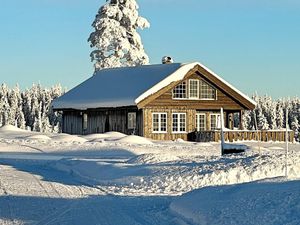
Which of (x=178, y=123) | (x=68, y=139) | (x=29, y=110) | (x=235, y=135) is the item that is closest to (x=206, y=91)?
(x=178, y=123)

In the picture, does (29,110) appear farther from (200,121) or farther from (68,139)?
(68,139)

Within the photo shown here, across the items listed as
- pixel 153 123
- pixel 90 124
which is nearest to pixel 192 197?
pixel 153 123

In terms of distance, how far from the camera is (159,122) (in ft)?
141

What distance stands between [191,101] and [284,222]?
117 ft

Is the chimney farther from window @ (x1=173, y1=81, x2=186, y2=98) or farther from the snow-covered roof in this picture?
window @ (x1=173, y1=81, x2=186, y2=98)

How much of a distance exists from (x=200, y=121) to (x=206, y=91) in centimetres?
214

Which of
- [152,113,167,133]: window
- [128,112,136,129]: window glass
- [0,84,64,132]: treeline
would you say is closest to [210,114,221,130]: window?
[152,113,167,133]: window

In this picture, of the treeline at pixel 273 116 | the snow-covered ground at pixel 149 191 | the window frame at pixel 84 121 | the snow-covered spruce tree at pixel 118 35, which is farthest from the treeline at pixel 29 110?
the snow-covered ground at pixel 149 191

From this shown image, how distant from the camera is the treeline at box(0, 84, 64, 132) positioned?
122000mm

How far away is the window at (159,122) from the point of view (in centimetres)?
4297

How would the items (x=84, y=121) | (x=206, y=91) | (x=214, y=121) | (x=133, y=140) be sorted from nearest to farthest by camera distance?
1. (x=133, y=140)
2. (x=206, y=91)
3. (x=214, y=121)
4. (x=84, y=121)

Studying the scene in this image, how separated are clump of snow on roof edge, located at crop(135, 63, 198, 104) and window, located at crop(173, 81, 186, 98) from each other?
3.33 feet

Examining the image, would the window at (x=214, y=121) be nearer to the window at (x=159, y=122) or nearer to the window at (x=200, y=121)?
the window at (x=200, y=121)

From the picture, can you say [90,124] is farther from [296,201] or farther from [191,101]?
[296,201]
